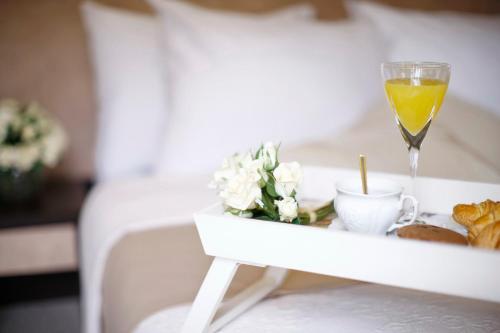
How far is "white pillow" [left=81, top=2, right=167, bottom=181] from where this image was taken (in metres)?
2.04

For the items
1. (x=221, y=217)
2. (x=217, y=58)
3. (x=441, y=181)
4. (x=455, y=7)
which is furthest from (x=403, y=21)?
(x=221, y=217)

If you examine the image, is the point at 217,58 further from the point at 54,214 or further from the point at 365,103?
the point at 54,214

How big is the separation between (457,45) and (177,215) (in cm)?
108

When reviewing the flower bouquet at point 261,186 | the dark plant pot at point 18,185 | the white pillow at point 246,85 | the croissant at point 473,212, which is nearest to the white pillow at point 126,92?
the white pillow at point 246,85

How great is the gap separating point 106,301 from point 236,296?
418mm

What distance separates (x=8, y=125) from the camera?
6.46 ft

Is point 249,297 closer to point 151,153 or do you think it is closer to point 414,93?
point 414,93

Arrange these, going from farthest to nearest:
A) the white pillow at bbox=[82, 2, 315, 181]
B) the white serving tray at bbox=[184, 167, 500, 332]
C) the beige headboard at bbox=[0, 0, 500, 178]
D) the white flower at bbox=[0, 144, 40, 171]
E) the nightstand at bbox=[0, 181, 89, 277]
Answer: the beige headboard at bbox=[0, 0, 500, 178] → the white pillow at bbox=[82, 2, 315, 181] → the white flower at bbox=[0, 144, 40, 171] → the nightstand at bbox=[0, 181, 89, 277] → the white serving tray at bbox=[184, 167, 500, 332]

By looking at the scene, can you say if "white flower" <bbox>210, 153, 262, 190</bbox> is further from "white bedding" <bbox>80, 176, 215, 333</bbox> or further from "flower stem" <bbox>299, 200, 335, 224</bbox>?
"white bedding" <bbox>80, 176, 215, 333</bbox>

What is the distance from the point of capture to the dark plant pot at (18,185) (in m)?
1.96

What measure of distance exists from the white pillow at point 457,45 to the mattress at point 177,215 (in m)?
0.17

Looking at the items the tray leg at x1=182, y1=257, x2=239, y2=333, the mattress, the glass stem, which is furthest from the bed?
the glass stem

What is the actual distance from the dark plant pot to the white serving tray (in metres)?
1.21

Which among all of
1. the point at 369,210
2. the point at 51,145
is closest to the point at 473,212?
the point at 369,210
